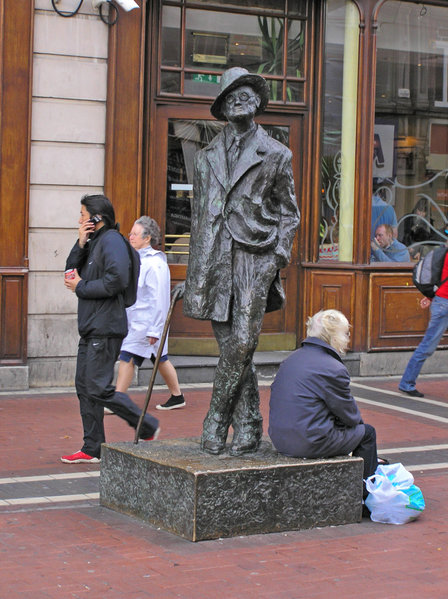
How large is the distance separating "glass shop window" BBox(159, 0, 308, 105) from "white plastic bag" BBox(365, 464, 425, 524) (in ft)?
20.9

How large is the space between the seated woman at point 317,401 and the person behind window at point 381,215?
6.38 m

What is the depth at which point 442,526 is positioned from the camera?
20.1 feet

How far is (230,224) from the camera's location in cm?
616

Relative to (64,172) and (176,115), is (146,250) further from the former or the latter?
(176,115)

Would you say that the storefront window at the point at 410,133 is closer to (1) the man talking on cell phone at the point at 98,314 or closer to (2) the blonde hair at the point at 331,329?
(1) the man talking on cell phone at the point at 98,314

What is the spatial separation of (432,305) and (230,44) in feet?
11.9

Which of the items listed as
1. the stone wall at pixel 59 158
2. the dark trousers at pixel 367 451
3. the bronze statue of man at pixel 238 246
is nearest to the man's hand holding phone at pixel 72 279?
the bronze statue of man at pixel 238 246

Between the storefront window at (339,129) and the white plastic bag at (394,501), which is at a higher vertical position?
the storefront window at (339,129)

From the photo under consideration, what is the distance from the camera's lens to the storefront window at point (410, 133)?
41.0ft

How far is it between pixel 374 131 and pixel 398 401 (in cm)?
338

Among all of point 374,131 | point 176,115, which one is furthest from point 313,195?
point 176,115

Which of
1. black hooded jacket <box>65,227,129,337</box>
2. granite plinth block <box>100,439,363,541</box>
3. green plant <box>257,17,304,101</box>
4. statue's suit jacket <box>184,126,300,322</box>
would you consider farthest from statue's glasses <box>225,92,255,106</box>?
green plant <box>257,17,304,101</box>

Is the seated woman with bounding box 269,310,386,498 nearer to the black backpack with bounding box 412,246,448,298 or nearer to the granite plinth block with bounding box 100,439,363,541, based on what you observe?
the granite plinth block with bounding box 100,439,363,541

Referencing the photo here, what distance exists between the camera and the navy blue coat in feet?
19.7
